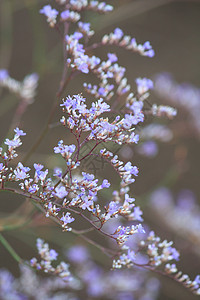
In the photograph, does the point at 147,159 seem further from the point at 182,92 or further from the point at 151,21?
the point at 151,21

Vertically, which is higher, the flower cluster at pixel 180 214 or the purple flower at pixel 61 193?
→ the flower cluster at pixel 180 214

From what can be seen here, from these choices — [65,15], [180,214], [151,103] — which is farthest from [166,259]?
[151,103]

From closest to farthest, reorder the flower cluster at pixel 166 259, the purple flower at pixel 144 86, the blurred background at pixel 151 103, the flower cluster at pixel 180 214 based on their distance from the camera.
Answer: the flower cluster at pixel 166 259 < the purple flower at pixel 144 86 < the blurred background at pixel 151 103 < the flower cluster at pixel 180 214

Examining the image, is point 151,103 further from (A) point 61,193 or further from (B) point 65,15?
(A) point 61,193

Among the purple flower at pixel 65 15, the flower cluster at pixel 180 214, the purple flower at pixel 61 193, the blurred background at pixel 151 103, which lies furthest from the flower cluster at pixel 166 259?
the flower cluster at pixel 180 214

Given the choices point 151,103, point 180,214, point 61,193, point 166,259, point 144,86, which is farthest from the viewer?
point 151,103

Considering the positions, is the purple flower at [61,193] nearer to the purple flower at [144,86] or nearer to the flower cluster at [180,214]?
the purple flower at [144,86]

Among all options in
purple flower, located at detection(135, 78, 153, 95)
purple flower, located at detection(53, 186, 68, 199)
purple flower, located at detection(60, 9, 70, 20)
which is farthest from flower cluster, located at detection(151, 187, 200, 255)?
purple flower, located at detection(53, 186, 68, 199)

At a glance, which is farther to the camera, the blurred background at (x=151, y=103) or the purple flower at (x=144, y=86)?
the blurred background at (x=151, y=103)

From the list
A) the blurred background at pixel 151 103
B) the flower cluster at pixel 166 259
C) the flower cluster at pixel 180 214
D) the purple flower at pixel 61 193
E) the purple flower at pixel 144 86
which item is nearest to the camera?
the purple flower at pixel 61 193

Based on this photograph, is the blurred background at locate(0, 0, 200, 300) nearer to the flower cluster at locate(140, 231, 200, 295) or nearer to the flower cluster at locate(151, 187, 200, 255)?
the flower cluster at locate(151, 187, 200, 255)
